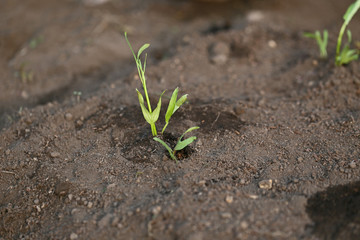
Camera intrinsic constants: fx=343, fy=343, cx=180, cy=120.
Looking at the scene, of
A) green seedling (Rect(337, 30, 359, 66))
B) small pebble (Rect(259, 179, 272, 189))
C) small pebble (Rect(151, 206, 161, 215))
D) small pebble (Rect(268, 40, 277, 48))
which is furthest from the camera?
small pebble (Rect(268, 40, 277, 48))

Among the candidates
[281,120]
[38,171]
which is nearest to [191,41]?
[281,120]

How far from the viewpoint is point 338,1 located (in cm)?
441

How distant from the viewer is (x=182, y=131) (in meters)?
2.38

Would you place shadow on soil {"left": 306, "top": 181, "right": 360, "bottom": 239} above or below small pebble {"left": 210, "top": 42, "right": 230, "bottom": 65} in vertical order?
above

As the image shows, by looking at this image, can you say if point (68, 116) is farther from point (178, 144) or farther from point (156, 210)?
point (156, 210)

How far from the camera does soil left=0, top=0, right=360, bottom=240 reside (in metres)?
1.85

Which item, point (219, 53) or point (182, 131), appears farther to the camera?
point (219, 53)

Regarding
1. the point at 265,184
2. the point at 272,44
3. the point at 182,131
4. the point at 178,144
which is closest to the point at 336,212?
the point at 265,184

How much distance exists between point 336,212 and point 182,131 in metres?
1.07

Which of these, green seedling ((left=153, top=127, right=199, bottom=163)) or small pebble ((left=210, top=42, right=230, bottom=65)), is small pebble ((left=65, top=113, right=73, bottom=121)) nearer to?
green seedling ((left=153, top=127, right=199, bottom=163))

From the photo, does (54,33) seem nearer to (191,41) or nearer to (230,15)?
(191,41)

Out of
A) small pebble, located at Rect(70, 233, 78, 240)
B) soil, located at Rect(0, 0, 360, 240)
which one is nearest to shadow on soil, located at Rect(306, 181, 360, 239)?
soil, located at Rect(0, 0, 360, 240)

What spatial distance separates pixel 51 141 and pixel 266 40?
8.03 feet

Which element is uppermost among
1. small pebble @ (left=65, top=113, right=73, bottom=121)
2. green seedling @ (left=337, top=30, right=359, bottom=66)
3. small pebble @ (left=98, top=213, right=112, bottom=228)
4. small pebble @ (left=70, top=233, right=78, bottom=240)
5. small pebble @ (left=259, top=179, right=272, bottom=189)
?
green seedling @ (left=337, top=30, right=359, bottom=66)
